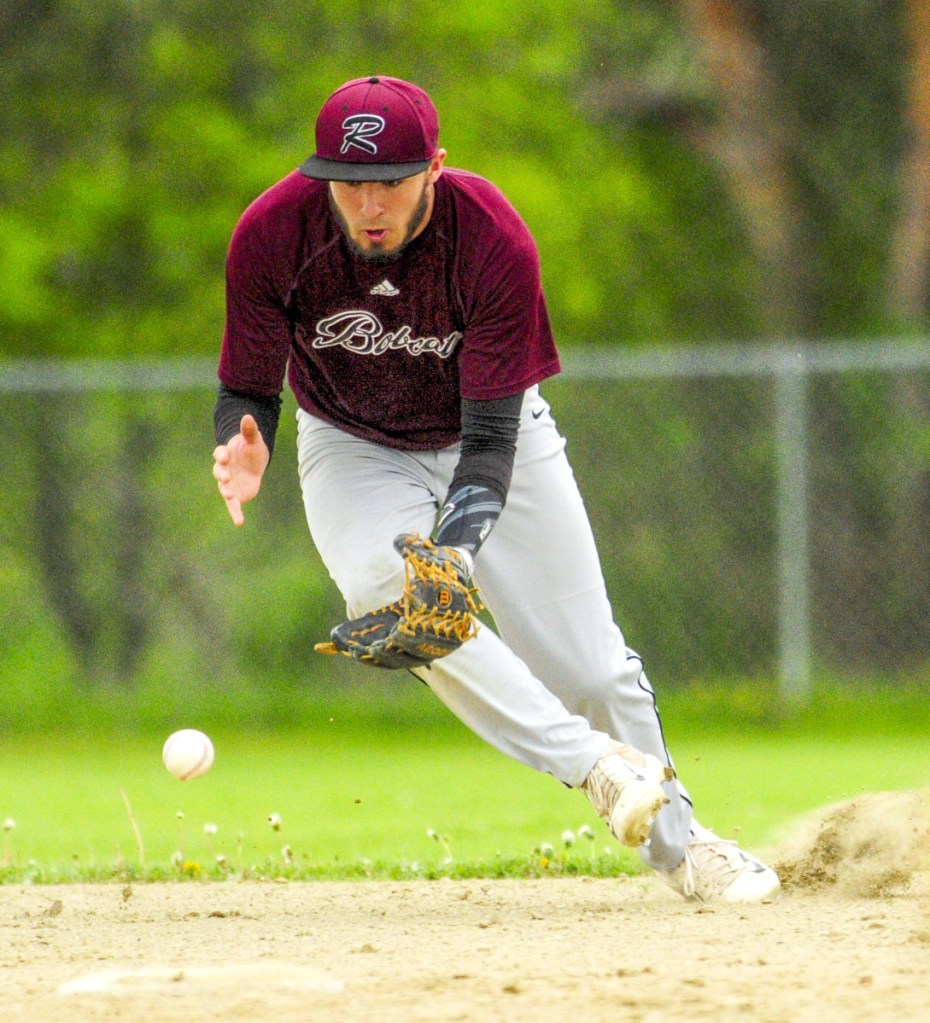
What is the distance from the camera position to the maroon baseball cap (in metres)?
4.39

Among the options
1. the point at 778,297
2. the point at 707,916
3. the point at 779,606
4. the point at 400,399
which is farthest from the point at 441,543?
the point at 778,297

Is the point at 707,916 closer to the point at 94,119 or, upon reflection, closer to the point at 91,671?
the point at 91,671

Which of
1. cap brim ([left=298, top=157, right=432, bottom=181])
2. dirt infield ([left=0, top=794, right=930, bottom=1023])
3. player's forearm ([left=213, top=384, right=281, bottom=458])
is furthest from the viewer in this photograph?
player's forearm ([left=213, top=384, right=281, bottom=458])

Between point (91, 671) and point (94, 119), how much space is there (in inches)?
226

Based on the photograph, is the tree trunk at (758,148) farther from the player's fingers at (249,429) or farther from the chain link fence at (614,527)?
the player's fingers at (249,429)

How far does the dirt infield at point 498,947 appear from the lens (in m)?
3.44

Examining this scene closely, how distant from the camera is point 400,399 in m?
4.96

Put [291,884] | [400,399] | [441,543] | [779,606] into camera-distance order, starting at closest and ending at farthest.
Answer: [441,543] → [400,399] → [291,884] → [779,606]

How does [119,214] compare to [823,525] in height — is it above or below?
above

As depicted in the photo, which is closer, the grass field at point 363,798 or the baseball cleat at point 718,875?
the baseball cleat at point 718,875

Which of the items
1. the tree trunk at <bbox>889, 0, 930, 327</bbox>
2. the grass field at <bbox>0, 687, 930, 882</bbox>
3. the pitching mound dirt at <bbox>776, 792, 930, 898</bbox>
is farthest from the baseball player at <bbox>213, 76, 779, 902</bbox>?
the tree trunk at <bbox>889, 0, 930, 327</bbox>

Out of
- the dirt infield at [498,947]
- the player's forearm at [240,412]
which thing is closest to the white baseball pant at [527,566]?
the player's forearm at [240,412]

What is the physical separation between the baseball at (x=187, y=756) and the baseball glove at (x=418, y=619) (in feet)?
4.20

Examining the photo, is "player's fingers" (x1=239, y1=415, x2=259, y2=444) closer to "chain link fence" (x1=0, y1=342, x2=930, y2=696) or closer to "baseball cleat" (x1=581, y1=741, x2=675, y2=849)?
"baseball cleat" (x1=581, y1=741, x2=675, y2=849)
